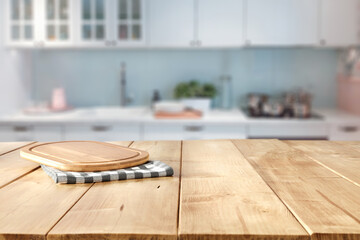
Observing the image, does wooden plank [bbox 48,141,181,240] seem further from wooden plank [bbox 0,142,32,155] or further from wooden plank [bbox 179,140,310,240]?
wooden plank [bbox 0,142,32,155]

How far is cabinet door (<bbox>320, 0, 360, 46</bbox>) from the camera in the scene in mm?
3723

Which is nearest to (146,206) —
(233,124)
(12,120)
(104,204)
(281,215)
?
(104,204)

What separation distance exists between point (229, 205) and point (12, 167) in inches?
25.0

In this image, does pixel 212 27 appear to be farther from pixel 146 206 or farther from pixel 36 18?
pixel 146 206

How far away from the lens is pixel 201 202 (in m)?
0.88

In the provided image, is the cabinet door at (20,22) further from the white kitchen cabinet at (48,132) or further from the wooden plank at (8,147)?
the wooden plank at (8,147)

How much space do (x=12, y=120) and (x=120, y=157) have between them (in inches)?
101

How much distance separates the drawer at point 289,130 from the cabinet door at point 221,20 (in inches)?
28.9

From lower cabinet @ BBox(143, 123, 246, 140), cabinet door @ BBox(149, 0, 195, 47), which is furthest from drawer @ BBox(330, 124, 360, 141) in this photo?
cabinet door @ BBox(149, 0, 195, 47)

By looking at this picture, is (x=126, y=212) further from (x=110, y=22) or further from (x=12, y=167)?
(x=110, y=22)

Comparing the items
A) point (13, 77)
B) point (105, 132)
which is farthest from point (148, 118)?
point (13, 77)

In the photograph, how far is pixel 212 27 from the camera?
3744 mm

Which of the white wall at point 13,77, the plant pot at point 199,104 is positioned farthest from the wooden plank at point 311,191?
the white wall at point 13,77

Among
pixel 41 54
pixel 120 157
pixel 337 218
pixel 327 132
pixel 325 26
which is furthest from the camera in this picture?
pixel 41 54
